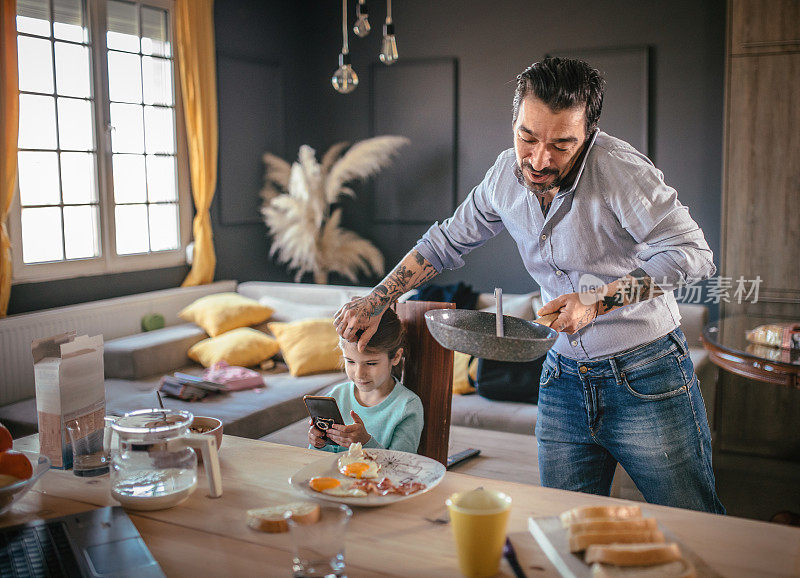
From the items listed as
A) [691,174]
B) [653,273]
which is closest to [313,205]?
[691,174]

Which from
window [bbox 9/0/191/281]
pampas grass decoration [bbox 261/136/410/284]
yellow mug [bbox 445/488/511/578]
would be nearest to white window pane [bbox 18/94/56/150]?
window [bbox 9/0/191/281]

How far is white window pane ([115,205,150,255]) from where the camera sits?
4.24 meters

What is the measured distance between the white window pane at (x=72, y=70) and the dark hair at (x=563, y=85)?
10.2 ft

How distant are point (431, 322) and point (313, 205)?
11.8ft

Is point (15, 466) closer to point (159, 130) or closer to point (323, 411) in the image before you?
point (323, 411)


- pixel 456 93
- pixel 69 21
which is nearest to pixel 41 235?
pixel 69 21

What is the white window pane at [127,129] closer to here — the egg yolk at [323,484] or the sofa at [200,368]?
the sofa at [200,368]

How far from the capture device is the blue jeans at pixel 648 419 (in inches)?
61.1

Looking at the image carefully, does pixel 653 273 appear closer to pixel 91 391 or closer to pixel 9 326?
pixel 91 391

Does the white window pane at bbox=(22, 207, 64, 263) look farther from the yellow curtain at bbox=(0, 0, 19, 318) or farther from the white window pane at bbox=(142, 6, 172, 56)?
the white window pane at bbox=(142, 6, 172, 56)

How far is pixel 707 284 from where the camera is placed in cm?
419

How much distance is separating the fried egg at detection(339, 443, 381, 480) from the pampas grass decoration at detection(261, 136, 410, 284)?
3450 millimetres

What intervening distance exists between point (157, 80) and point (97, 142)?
24.5 inches

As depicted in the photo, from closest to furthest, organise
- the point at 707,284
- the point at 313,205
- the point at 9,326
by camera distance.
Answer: the point at 9,326
the point at 707,284
the point at 313,205
